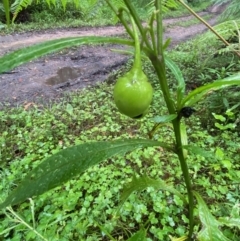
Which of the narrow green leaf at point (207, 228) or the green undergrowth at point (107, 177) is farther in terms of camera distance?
the green undergrowth at point (107, 177)

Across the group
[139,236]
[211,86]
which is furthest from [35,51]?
[139,236]

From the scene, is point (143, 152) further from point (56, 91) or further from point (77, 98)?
point (56, 91)

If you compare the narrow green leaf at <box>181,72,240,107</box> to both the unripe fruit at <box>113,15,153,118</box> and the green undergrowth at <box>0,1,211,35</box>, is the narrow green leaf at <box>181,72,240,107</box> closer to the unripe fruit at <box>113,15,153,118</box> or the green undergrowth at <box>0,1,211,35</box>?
the unripe fruit at <box>113,15,153,118</box>

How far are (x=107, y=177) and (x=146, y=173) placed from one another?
22 centimetres

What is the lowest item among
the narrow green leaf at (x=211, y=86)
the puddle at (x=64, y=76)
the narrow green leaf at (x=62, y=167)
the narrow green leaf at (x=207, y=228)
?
the puddle at (x=64, y=76)

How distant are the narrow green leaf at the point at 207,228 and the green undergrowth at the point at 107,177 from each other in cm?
17

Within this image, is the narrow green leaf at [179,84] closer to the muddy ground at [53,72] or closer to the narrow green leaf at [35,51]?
the narrow green leaf at [35,51]

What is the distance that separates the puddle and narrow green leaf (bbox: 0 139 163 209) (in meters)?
2.80

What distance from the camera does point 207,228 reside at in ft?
2.12

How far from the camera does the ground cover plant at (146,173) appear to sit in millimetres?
433

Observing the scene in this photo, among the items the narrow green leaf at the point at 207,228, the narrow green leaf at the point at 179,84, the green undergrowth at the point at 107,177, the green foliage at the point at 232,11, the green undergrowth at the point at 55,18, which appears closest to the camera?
the narrow green leaf at the point at 179,84

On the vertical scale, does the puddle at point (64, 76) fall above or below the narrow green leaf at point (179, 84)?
below

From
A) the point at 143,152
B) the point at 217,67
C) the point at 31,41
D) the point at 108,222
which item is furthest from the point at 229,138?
the point at 31,41

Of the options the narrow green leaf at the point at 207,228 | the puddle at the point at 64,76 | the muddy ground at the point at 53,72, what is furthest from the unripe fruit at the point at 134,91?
the puddle at the point at 64,76
